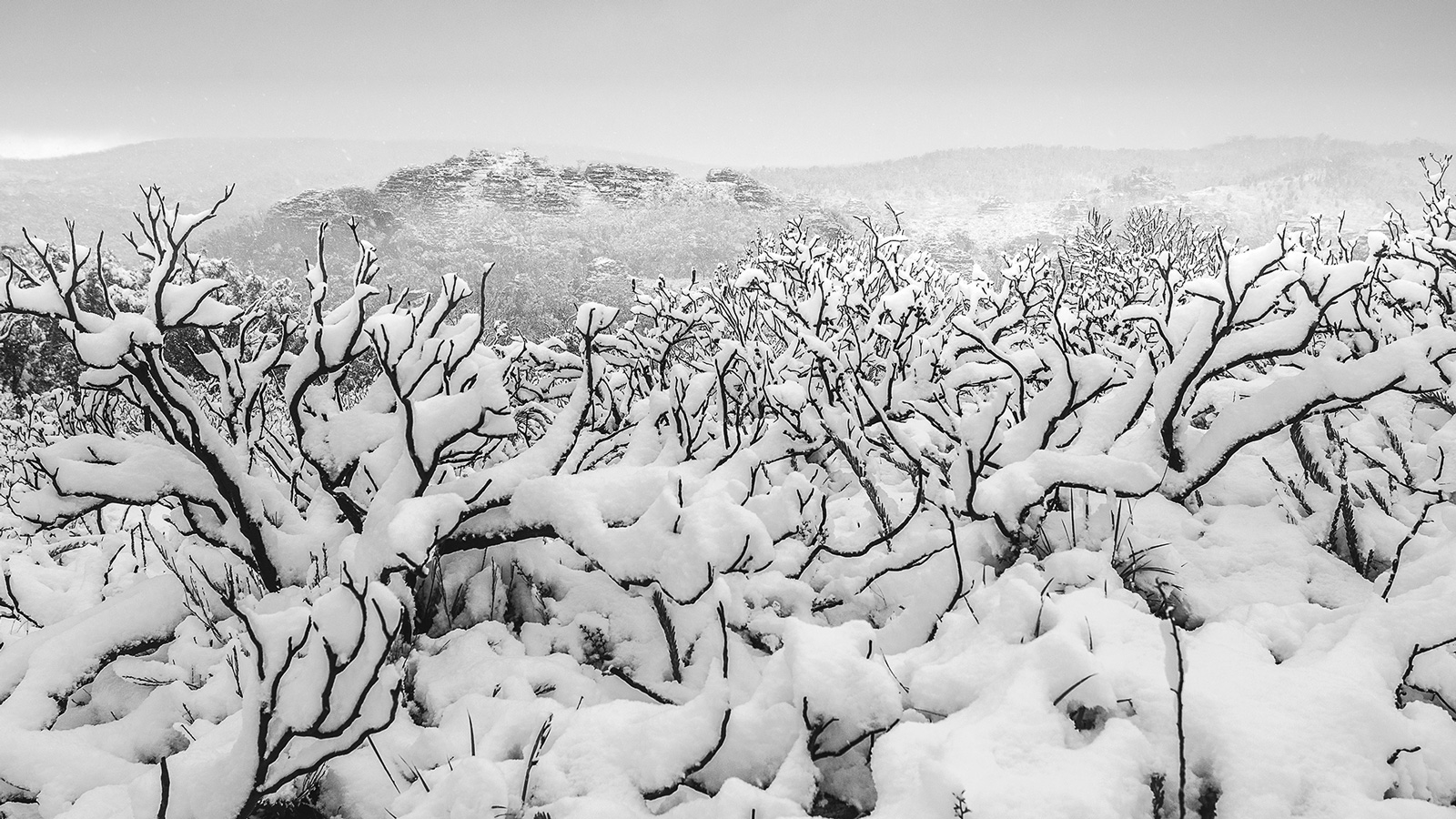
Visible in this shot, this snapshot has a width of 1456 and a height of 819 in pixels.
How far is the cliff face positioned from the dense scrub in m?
65.1

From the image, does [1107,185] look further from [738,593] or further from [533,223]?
[738,593]

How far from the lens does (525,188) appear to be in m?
68.8

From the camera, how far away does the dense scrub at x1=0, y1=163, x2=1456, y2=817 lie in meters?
1.26

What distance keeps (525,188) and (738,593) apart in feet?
243

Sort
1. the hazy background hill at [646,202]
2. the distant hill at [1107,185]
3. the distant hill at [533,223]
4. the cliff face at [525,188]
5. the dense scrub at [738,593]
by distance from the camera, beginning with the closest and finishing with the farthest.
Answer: the dense scrub at [738,593] < the distant hill at [533,223] < the hazy background hill at [646,202] < the cliff face at [525,188] < the distant hill at [1107,185]

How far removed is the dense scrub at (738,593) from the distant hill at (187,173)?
78660mm

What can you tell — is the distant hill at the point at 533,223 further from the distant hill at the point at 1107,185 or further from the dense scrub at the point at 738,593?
the dense scrub at the point at 738,593

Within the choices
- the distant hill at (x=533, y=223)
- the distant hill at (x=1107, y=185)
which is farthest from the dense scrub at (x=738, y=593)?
the distant hill at (x=1107, y=185)

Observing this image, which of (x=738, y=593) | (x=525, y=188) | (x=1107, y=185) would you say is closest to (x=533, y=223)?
(x=525, y=188)

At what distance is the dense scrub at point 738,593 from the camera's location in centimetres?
126

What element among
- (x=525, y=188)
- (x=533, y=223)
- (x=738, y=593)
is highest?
(x=525, y=188)

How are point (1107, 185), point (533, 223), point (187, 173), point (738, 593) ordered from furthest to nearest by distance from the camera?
point (187, 173), point (1107, 185), point (533, 223), point (738, 593)

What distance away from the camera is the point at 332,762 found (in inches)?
58.0

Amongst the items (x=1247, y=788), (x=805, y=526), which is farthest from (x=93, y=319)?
(x=1247, y=788)
